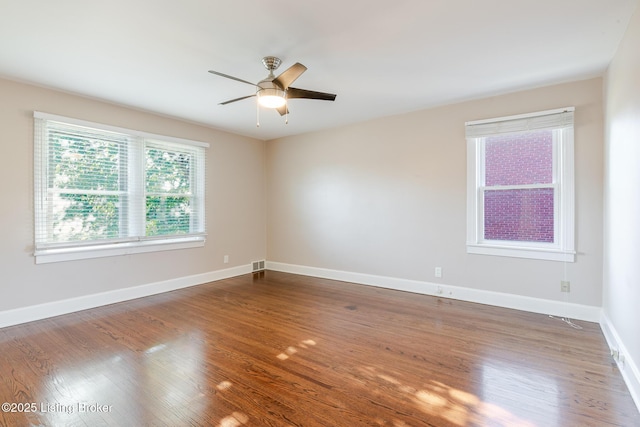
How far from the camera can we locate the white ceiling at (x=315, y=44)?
6.93 feet

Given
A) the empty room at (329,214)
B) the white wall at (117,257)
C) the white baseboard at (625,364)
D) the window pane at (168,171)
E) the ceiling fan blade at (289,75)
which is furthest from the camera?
the window pane at (168,171)

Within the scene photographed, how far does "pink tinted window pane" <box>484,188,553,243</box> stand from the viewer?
3561mm

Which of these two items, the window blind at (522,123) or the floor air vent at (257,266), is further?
the floor air vent at (257,266)

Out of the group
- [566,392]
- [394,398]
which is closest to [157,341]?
[394,398]

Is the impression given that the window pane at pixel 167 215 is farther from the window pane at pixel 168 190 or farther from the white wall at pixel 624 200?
the white wall at pixel 624 200


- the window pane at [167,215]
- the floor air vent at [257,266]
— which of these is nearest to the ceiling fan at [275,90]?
the window pane at [167,215]

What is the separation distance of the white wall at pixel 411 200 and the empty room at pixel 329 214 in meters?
0.03

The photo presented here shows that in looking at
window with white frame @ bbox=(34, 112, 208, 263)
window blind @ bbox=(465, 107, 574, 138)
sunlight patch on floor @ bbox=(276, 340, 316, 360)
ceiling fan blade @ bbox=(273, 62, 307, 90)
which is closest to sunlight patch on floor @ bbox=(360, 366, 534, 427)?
sunlight patch on floor @ bbox=(276, 340, 316, 360)

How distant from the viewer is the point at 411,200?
4418mm

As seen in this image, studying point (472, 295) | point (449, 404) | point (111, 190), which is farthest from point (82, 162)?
point (472, 295)

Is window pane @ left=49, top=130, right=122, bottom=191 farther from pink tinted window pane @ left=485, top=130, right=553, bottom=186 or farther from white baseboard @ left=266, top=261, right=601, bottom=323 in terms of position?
pink tinted window pane @ left=485, top=130, right=553, bottom=186

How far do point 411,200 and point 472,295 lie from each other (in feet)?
4.78

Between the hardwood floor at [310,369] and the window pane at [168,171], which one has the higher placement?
the window pane at [168,171]

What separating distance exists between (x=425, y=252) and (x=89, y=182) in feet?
14.4
